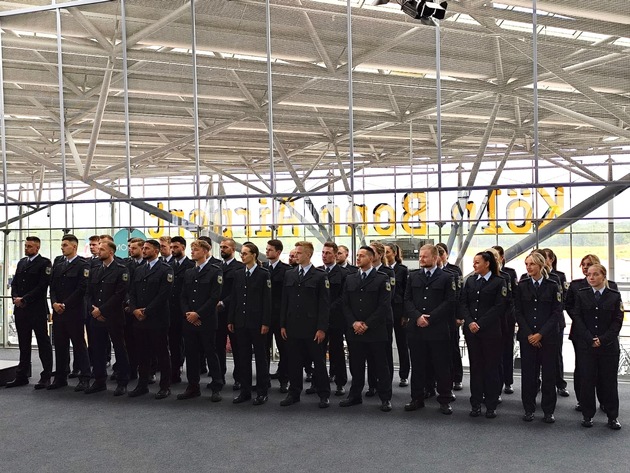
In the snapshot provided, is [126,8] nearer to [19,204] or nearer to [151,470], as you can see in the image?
[19,204]

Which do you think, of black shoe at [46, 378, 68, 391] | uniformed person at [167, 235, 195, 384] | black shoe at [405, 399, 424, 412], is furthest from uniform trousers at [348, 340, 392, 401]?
black shoe at [46, 378, 68, 391]

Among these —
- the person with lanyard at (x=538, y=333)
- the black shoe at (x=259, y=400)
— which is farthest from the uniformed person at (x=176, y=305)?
the person with lanyard at (x=538, y=333)

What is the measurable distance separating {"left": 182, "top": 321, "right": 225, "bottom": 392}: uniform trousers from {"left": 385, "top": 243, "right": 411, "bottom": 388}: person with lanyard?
6.48 ft

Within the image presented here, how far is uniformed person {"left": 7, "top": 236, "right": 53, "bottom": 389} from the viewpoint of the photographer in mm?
7953

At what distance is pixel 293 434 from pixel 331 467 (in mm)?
907

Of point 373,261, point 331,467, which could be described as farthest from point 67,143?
point 331,467

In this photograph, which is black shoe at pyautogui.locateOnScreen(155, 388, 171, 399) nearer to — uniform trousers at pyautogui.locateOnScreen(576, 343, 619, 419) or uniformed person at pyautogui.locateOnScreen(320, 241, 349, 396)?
uniformed person at pyautogui.locateOnScreen(320, 241, 349, 396)

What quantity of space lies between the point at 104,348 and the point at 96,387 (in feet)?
1.39

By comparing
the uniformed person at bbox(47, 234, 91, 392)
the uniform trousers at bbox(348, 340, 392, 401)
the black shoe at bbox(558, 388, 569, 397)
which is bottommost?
the black shoe at bbox(558, 388, 569, 397)

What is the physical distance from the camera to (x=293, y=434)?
5.98 m

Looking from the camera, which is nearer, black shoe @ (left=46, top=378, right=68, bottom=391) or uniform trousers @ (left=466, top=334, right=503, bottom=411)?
uniform trousers @ (left=466, top=334, right=503, bottom=411)

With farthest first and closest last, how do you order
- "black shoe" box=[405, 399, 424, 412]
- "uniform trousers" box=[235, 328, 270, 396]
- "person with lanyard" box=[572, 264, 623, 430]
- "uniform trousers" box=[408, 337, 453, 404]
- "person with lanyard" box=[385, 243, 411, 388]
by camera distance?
"person with lanyard" box=[385, 243, 411, 388]
"uniform trousers" box=[235, 328, 270, 396]
"black shoe" box=[405, 399, 424, 412]
"uniform trousers" box=[408, 337, 453, 404]
"person with lanyard" box=[572, 264, 623, 430]

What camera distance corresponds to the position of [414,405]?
22.0 ft

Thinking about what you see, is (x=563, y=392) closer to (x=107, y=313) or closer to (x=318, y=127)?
(x=318, y=127)
